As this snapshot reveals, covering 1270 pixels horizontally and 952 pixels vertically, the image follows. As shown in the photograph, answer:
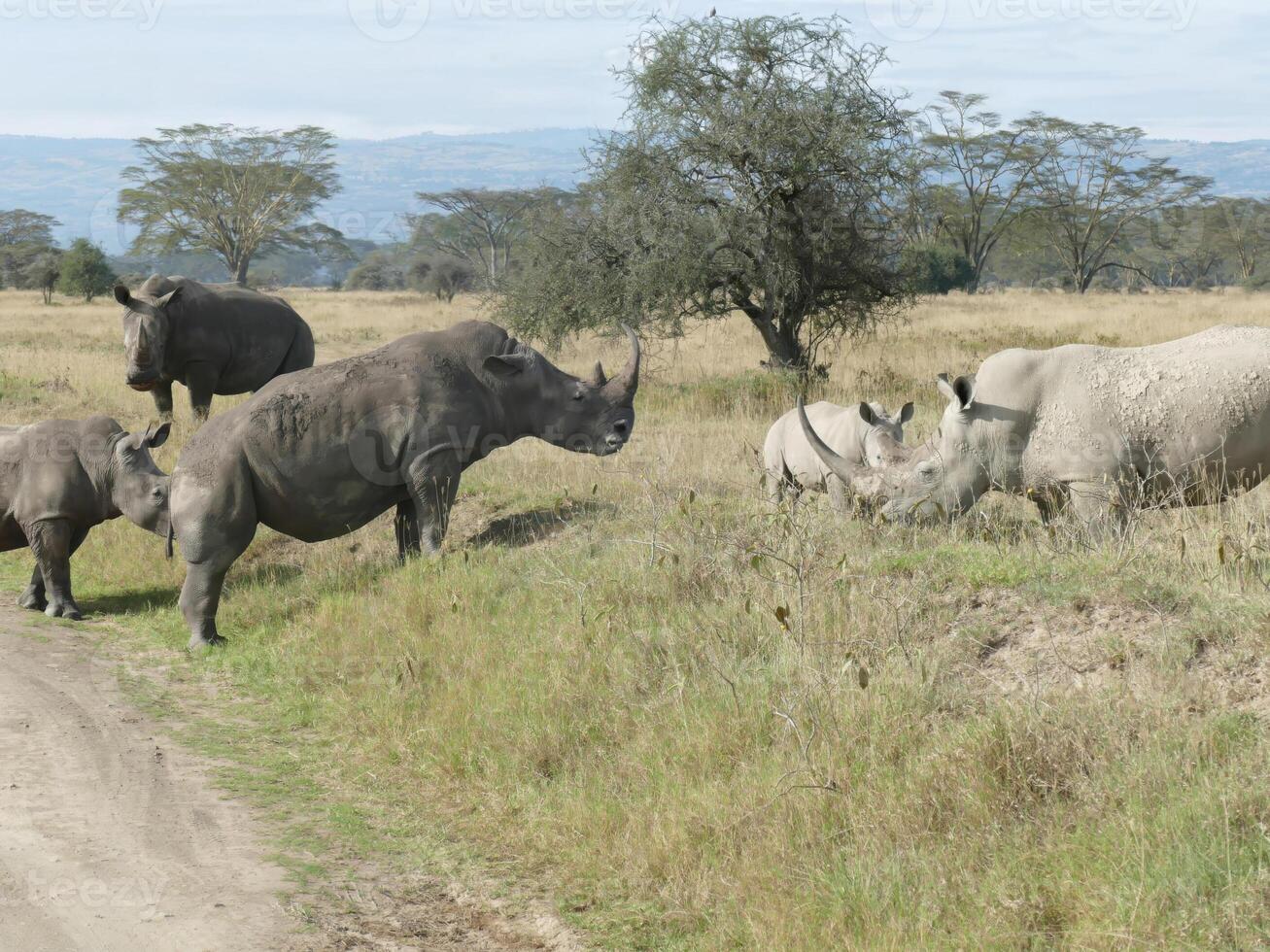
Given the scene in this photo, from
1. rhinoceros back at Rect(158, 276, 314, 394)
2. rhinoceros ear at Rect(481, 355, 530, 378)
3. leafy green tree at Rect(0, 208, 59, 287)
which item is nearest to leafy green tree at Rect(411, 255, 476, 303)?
leafy green tree at Rect(0, 208, 59, 287)

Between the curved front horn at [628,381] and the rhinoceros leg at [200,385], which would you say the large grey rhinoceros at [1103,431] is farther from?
the rhinoceros leg at [200,385]

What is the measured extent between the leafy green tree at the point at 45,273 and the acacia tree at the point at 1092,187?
117 ft

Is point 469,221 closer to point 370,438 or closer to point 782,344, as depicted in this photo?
point 782,344

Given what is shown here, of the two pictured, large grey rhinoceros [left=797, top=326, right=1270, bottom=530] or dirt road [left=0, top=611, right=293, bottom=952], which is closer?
dirt road [left=0, top=611, right=293, bottom=952]

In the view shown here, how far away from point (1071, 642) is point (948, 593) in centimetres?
72

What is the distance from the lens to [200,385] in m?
13.1

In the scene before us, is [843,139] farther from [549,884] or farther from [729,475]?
[549,884]

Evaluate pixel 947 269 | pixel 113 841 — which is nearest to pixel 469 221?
pixel 947 269

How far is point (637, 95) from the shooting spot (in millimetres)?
17422

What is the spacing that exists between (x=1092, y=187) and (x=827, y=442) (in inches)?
1973

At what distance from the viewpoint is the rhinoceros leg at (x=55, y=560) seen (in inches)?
339

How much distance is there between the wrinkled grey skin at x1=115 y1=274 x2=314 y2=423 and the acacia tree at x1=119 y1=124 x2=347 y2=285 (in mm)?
38029

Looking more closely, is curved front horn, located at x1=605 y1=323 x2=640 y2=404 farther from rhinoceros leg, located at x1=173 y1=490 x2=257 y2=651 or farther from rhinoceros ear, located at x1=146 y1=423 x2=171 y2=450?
rhinoceros ear, located at x1=146 y1=423 x2=171 y2=450

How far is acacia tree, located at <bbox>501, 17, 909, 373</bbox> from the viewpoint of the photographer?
16.5 metres
